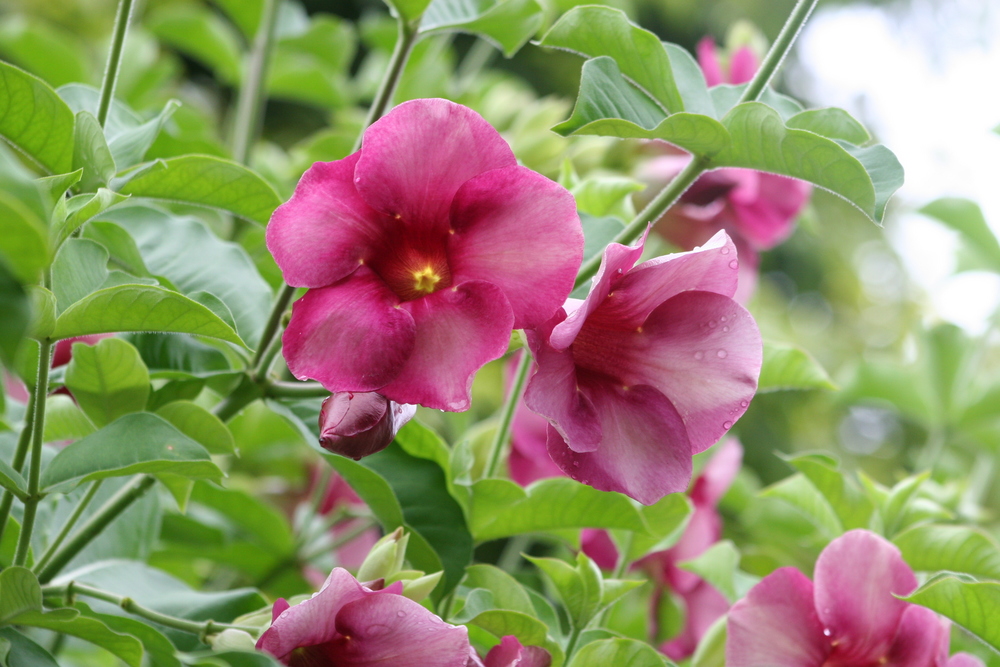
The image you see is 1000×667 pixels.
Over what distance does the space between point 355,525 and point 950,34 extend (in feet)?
29.2

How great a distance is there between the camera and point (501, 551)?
2.21 m

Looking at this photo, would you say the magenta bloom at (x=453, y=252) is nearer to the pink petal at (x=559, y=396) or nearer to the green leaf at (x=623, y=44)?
the pink petal at (x=559, y=396)

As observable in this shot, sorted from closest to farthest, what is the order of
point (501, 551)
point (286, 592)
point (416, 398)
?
point (416, 398) → point (286, 592) → point (501, 551)

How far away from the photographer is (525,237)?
0.45 m

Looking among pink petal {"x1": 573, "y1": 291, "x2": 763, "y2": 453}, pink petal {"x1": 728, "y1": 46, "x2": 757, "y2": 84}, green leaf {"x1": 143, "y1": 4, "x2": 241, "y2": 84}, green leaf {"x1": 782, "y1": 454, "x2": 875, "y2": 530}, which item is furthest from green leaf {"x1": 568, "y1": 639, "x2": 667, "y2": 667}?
green leaf {"x1": 143, "y1": 4, "x2": 241, "y2": 84}

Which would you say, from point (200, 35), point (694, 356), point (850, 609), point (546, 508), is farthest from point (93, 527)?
point (200, 35)

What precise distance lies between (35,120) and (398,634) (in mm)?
394

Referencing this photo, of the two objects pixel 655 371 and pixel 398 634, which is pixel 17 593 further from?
pixel 655 371

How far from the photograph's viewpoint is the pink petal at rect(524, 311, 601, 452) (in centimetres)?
44

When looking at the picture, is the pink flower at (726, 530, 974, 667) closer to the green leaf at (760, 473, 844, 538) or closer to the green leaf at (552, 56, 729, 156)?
the green leaf at (760, 473, 844, 538)

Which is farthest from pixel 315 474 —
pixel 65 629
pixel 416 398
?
pixel 416 398

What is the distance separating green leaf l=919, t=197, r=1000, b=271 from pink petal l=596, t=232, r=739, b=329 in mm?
843

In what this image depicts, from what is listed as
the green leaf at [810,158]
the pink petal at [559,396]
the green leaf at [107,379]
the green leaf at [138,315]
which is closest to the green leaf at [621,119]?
the green leaf at [810,158]

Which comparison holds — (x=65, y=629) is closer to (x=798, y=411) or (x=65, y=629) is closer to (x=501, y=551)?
(x=501, y=551)
